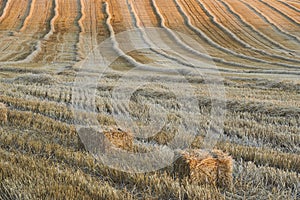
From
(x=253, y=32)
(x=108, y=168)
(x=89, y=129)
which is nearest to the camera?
(x=108, y=168)

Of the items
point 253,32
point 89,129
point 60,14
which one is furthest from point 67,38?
point 89,129

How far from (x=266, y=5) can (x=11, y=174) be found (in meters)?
38.3

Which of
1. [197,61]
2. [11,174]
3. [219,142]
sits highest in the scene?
[11,174]

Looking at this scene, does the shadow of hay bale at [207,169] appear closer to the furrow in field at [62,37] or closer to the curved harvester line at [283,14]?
the furrow in field at [62,37]

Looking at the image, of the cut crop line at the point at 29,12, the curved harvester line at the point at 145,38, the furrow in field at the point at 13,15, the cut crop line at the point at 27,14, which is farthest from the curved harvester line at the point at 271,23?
the furrow in field at the point at 13,15

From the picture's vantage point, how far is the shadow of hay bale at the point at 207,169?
4.23m

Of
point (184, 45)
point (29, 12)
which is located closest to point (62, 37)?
point (29, 12)

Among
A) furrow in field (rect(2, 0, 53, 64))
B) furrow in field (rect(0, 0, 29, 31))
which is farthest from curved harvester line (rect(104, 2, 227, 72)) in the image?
furrow in field (rect(0, 0, 29, 31))

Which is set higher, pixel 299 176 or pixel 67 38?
pixel 299 176

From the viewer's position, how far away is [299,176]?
14.7 ft

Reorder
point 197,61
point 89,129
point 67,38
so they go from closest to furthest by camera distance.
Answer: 1. point 89,129
2. point 197,61
3. point 67,38

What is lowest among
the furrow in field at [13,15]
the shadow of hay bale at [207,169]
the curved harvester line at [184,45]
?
the curved harvester line at [184,45]

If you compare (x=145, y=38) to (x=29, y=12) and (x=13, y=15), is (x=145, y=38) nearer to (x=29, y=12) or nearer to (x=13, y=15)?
(x=29, y=12)

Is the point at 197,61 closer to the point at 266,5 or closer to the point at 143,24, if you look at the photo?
the point at 143,24
